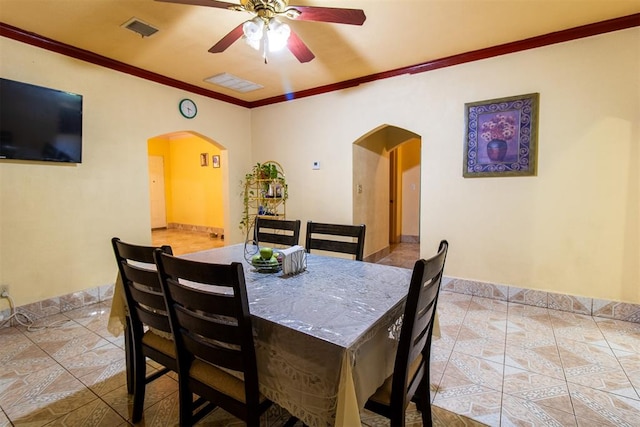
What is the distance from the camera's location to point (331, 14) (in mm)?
1933

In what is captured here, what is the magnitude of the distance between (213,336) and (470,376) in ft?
5.71

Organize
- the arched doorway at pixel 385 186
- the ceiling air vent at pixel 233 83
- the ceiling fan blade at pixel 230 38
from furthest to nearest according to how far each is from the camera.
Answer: the arched doorway at pixel 385 186
the ceiling air vent at pixel 233 83
the ceiling fan blade at pixel 230 38

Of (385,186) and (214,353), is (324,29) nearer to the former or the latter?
(214,353)

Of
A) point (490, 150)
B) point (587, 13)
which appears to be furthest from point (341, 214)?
point (587, 13)

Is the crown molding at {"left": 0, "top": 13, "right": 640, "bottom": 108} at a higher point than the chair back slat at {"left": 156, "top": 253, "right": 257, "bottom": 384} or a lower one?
higher

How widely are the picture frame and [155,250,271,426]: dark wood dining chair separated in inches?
119

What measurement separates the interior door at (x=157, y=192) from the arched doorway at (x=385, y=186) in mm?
6115

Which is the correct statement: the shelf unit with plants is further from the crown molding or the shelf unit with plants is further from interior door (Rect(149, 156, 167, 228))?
interior door (Rect(149, 156, 167, 228))

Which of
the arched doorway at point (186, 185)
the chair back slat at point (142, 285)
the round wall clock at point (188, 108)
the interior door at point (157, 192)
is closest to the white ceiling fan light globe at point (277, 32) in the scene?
the chair back slat at point (142, 285)

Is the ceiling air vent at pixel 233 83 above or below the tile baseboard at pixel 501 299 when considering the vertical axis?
above

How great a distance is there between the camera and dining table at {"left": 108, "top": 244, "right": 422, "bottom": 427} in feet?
3.25

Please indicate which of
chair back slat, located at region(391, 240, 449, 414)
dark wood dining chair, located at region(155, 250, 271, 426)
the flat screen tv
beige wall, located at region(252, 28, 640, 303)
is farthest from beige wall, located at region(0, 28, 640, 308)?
dark wood dining chair, located at region(155, 250, 271, 426)

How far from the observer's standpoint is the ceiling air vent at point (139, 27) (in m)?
2.57

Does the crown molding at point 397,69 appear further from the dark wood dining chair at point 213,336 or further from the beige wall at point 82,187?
the dark wood dining chair at point 213,336
